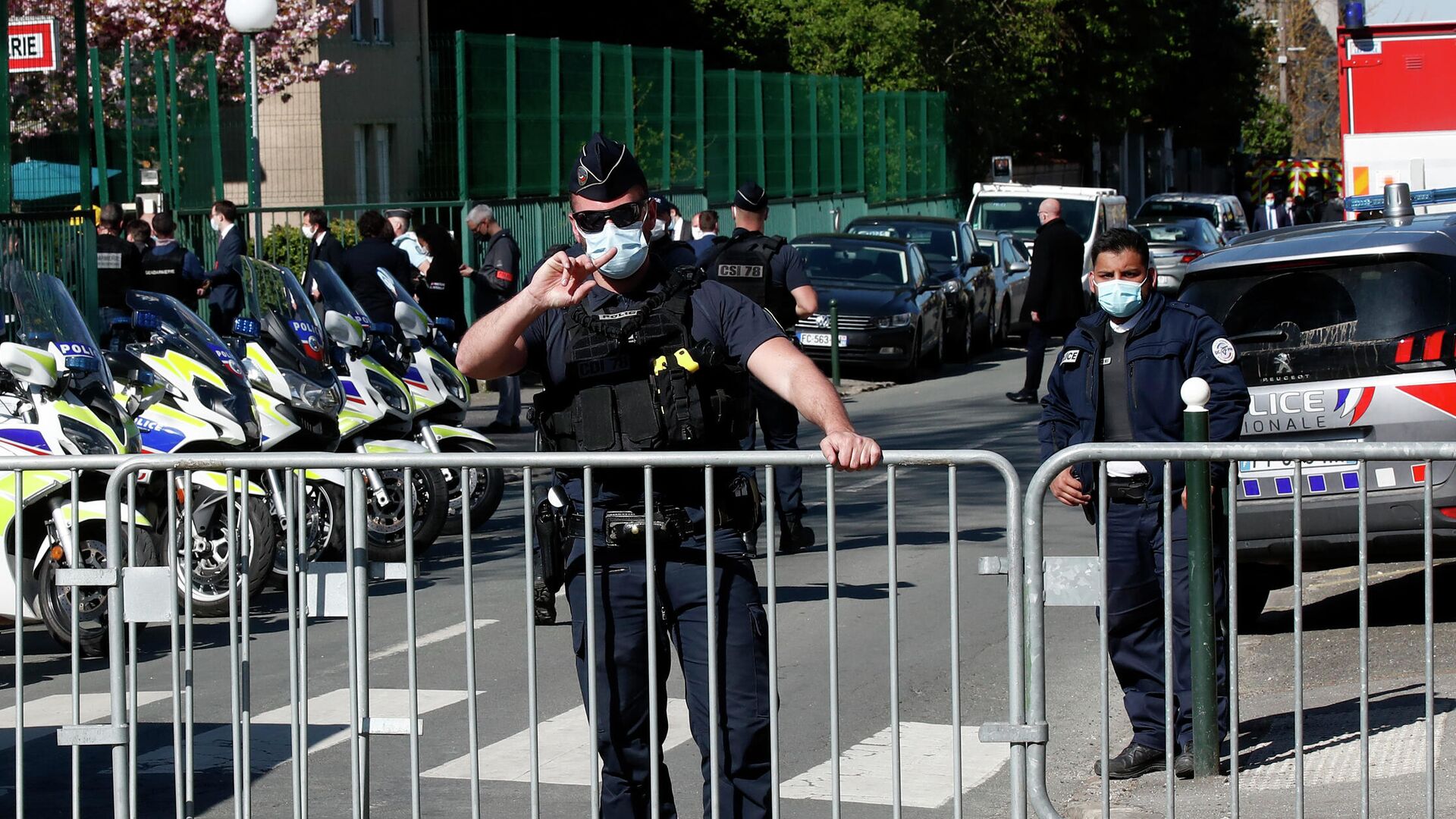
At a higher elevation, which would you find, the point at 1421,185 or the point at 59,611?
the point at 1421,185

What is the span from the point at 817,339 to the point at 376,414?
33.1 feet

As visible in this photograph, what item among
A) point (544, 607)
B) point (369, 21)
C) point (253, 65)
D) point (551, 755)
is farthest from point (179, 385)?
point (369, 21)

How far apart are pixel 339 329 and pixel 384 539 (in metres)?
1.70

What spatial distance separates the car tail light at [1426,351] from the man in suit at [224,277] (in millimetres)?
11939

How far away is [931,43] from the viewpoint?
40.4 metres

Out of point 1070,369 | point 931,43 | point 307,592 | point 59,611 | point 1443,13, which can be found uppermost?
point 931,43

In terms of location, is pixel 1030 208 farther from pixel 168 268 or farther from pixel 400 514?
pixel 400 514

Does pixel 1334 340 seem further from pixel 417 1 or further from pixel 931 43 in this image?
pixel 931 43

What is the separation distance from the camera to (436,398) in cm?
1150

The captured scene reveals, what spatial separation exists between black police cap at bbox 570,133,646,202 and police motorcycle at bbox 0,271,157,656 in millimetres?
3293

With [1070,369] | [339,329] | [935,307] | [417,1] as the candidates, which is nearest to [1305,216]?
[417,1]

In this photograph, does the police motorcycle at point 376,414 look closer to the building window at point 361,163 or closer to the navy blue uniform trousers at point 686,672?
the navy blue uniform trousers at point 686,672

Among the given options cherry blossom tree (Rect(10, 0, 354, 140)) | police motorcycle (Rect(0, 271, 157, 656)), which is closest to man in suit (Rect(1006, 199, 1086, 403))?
police motorcycle (Rect(0, 271, 157, 656))

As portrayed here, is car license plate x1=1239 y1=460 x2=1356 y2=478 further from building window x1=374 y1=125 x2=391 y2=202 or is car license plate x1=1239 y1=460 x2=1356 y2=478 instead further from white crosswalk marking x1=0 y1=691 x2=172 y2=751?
building window x1=374 y1=125 x2=391 y2=202
